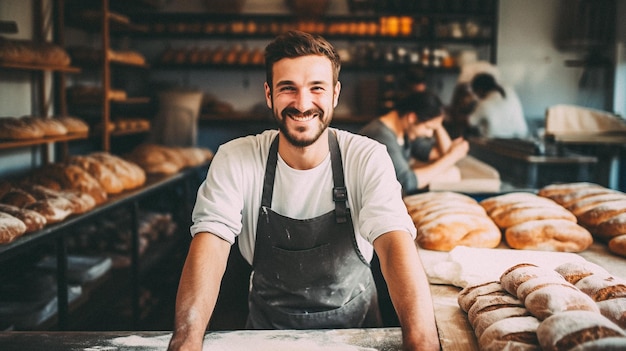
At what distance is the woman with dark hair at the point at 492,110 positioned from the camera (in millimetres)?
6090

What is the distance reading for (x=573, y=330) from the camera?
101 cm

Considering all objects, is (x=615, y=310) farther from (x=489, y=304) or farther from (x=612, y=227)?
(x=612, y=227)

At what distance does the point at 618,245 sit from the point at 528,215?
32 centimetres

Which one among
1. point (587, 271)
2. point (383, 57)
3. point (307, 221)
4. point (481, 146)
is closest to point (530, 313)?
point (587, 271)

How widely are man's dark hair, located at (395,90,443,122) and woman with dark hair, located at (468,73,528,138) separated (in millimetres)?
2805

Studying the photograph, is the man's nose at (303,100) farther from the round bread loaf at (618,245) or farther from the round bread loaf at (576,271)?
the round bread loaf at (618,245)

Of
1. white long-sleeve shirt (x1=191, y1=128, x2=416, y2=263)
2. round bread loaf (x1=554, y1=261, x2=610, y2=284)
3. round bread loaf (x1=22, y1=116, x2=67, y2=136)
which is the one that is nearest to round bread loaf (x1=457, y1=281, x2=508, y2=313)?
round bread loaf (x1=554, y1=261, x2=610, y2=284)

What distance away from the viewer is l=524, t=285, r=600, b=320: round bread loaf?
1.16 m

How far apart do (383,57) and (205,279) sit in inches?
222

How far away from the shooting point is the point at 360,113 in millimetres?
7086

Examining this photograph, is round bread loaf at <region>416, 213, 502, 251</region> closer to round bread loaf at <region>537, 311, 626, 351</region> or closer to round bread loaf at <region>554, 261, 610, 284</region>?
round bread loaf at <region>554, 261, 610, 284</region>

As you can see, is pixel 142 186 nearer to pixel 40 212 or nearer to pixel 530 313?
pixel 40 212

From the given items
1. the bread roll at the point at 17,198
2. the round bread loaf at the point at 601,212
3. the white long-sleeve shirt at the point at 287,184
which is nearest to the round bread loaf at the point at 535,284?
the white long-sleeve shirt at the point at 287,184

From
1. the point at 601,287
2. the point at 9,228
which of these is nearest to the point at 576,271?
the point at 601,287
